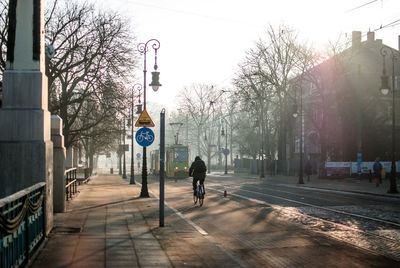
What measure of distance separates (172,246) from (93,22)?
22.8 meters

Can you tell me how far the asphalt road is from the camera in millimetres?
8141

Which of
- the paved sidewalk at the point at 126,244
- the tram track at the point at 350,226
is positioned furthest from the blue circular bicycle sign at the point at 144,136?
the tram track at the point at 350,226

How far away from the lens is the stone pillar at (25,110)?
30.1 feet

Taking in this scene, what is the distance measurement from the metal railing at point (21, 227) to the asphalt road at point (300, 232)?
3259 mm

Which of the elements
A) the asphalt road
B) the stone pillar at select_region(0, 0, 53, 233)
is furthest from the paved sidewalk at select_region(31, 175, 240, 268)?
the stone pillar at select_region(0, 0, 53, 233)

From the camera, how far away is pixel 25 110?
940 centimetres

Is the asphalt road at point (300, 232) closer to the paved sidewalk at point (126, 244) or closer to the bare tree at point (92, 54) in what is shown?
the paved sidewalk at point (126, 244)

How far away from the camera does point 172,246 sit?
348 inches

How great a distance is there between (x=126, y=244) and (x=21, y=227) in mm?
2779

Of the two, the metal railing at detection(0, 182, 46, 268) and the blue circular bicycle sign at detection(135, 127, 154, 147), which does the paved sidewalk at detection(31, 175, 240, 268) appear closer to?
the metal railing at detection(0, 182, 46, 268)

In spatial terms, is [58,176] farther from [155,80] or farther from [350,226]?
[350,226]

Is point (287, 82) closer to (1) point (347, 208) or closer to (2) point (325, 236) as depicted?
(1) point (347, 208)

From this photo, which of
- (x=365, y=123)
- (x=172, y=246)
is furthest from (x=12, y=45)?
(x=365, y=123)

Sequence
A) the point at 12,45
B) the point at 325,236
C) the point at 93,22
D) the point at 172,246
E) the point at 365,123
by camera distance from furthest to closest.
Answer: the point at 365,123, the point at 93,22, the point at 325,236, the point at 12,45, the point at 172,246
